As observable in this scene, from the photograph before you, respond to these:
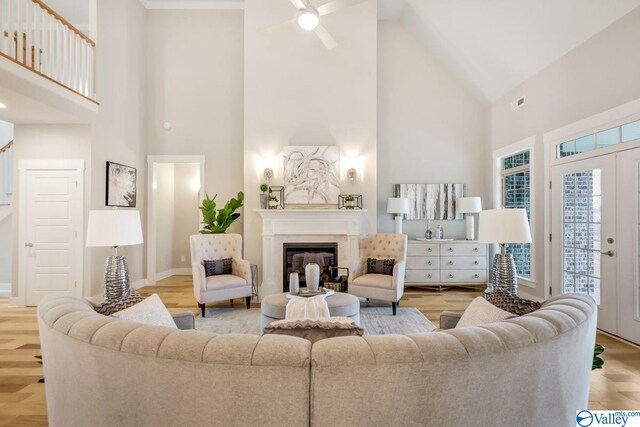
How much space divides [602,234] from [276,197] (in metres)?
4.23

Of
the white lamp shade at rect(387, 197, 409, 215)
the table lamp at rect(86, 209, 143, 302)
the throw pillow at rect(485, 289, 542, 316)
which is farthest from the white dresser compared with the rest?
the table lamp at rect(86, 209, 143, 302)

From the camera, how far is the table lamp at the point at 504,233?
8.69 ft

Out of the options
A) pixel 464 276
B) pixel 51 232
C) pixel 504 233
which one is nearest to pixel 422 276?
pixel 464 276

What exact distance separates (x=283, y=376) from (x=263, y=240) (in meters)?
4.55

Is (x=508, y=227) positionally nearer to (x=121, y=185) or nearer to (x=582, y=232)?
(x=582, y=232)

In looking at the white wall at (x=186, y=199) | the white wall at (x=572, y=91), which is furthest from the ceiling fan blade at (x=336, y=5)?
the white wall at (x=186, y=199)

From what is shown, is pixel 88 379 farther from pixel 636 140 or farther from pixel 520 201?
pixel 520 201

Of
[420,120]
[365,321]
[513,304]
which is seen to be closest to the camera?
[513,304]

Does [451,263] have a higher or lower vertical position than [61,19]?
lower

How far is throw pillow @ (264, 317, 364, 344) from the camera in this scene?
146 cm

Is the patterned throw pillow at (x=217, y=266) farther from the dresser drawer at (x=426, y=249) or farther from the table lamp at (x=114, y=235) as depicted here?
the dresser drawer at (x=426, y=249)

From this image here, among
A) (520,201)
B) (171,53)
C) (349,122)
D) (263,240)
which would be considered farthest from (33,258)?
(520,201)

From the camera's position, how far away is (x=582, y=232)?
4141 millimetres

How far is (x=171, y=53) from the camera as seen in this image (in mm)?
6539
